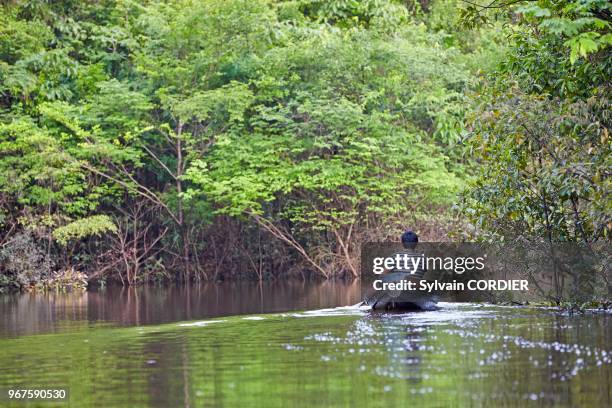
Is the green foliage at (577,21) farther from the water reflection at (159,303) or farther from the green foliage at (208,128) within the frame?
the green foliage at (208,128)

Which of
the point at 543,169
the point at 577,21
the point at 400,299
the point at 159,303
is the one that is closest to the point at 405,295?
the point at 400,299

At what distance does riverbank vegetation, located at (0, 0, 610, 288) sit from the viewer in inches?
1103

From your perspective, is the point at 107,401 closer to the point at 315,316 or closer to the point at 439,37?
the point at 315,316

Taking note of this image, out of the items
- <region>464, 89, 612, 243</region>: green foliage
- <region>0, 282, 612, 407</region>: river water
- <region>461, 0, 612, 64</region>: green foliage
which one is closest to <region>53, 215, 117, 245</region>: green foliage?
<region>0, 282, 612, 407</region>: river water

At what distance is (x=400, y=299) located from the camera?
17188 millimetres

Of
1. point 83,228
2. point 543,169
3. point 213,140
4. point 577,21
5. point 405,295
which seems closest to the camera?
point 577,21

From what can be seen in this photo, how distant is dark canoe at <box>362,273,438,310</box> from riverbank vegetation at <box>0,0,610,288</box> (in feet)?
33.1

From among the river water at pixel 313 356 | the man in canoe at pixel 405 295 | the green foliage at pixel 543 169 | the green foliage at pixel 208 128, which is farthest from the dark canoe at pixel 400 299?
the green foliage at pixel 208 128

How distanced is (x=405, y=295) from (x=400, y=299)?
125 millimetres

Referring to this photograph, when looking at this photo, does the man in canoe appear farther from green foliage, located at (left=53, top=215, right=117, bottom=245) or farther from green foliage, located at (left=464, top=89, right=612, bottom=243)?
green foliage, located at (left=53, top=215, right=117, bottom=245)

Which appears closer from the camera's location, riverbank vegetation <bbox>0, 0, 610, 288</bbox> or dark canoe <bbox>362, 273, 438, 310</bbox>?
dark canoe <bbox>362, 273, 438, 310</bbox>

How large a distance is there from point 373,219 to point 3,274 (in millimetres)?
9431

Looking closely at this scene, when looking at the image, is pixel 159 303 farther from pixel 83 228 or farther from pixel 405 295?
pixel 405 295

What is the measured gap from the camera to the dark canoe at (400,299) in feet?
56.1
